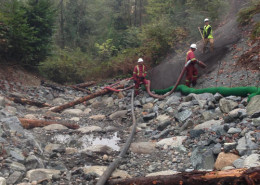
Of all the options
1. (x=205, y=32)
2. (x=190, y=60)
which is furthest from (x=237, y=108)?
(x=205, y=32)

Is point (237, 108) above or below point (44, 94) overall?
below

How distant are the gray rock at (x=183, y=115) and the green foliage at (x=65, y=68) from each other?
10.5m

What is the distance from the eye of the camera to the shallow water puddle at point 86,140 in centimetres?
672

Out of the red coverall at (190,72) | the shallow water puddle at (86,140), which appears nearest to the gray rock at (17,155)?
the shallow water puddle at (86,140)

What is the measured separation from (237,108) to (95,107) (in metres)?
6.84

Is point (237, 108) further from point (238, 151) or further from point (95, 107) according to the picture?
point (95, 107)

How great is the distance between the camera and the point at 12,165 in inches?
164

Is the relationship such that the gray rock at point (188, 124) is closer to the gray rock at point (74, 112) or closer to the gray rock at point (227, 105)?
the gray rock at point (227, 105)

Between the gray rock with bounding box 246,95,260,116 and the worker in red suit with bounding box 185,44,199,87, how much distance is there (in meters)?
3.73

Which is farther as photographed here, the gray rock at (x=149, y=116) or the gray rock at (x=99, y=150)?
the gray rock at (x=149, y=116)

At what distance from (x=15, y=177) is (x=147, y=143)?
10.4 ft

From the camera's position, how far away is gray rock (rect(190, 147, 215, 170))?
4520 millimetres

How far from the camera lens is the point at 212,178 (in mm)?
2932

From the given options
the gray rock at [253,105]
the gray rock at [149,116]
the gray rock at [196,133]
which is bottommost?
the gray rock at [196,133]
